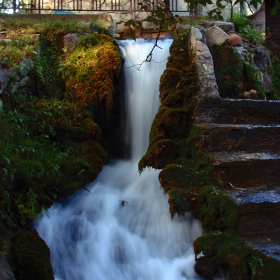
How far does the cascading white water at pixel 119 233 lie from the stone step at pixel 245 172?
0.70 meters

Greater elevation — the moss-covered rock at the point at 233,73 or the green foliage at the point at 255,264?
the moss-covered rock at the point at 233,73

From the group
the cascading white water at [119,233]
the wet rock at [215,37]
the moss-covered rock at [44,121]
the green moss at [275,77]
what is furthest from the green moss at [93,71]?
the green moss at [275,77]

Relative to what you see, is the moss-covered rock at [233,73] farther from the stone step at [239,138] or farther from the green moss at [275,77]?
the stone step at [239,138]

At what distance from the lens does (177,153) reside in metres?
6.12

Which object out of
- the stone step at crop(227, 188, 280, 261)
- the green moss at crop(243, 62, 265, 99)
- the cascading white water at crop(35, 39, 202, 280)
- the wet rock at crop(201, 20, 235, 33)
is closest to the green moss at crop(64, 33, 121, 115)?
the cascading white water at crop(35, 39, 202, 280)

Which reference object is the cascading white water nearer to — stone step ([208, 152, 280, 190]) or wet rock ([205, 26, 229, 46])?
stone step ([208, 152, 280, 190])

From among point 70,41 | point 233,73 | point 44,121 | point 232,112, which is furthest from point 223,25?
point 44,121

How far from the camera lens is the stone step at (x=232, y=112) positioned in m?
6.39

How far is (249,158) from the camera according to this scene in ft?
18.2

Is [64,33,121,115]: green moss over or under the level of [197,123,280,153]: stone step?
over

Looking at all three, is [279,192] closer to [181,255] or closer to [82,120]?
[181,255]

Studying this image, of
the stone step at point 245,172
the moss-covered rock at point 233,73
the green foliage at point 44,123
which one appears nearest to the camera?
the green foliage at point 44,123

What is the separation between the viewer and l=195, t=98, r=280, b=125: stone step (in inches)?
252

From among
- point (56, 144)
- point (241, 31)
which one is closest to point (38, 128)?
point (56, 144)
